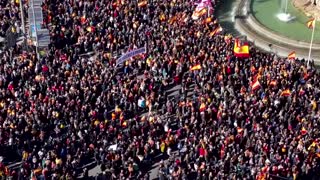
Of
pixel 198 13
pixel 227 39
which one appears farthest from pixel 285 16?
pixel 227 39

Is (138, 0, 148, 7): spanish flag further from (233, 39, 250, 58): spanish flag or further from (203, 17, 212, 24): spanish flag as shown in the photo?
(233, 39, 250, 58): spanish flag

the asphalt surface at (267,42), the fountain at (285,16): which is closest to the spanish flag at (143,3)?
the asphalt surface at (267,42)

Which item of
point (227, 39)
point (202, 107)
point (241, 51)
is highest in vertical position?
point (227, 39)

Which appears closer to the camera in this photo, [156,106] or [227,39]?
[156,106]

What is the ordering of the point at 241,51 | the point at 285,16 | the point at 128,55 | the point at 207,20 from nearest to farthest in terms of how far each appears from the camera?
the point at 128,55 < the point at 241,51 < the point at 207,20 < the point at 285,16

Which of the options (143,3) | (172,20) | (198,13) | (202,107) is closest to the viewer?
(202,107)

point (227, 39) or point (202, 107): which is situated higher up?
point (227, 39)

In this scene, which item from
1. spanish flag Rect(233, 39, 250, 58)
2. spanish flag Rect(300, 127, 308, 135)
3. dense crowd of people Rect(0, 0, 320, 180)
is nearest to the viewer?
dense crowd of people Rect(0, 0, 320, 180)

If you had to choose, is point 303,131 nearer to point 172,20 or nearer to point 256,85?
point 256,85

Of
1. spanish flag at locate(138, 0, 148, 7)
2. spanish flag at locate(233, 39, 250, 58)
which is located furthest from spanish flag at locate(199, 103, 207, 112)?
spanish flag at locate(138, 0, 148, 7)
